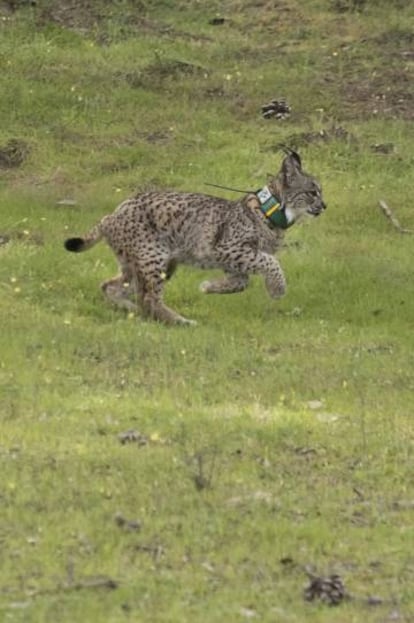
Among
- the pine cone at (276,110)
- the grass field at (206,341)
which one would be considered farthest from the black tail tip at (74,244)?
the pine cone at (276,110)

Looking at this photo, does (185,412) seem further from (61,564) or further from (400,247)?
(400,247)

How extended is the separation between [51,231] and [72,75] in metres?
6.17

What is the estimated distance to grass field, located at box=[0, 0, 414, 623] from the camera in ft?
30.8

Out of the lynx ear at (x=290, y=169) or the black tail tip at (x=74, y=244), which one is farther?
the lynx ear at (x=290, y=169)

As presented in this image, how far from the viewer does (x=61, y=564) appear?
9250 millimetres

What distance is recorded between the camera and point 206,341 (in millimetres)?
14898

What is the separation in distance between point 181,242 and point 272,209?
3.45ft

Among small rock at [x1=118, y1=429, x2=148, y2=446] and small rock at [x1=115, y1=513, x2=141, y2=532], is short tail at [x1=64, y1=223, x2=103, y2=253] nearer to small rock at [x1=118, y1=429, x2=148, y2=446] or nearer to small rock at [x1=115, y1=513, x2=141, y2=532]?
small rock at [x1=118, y1=429, x2=148, y2=446]

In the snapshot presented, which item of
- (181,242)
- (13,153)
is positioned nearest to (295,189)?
(181,242)

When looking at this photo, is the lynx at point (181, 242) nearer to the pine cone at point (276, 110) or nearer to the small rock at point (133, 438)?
the small rock at point (133, 438)

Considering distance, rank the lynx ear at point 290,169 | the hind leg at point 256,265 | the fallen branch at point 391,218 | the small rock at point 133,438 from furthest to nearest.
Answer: the fallen branch at point 391,218, the lynx ear at point 290,169, the hind leg at point 256,265, the small rock at point 133,438

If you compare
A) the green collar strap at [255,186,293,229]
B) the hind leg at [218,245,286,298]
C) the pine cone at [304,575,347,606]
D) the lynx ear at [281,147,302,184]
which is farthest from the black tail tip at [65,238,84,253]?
the pine cone at [304,575,347,606]

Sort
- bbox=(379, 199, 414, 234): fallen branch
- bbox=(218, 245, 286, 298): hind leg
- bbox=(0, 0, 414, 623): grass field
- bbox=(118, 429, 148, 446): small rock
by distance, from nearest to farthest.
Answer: bbox=(0, 0, 414, 623): grass field < bbox=(118, 429, 148, 446): small rock < bbox=(218, 245, 286, 298): hind leg < bbox=(379, 199, 414, 234): fallen branch

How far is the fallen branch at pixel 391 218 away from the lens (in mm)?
19359
